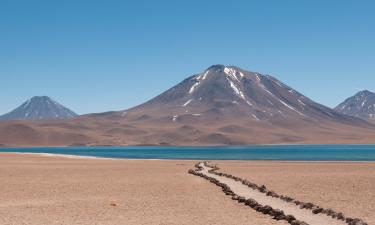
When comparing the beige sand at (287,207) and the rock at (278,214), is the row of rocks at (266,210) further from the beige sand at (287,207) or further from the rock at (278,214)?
the beige sand at (287,207)

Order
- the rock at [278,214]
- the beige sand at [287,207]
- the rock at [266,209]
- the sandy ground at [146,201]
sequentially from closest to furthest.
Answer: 1. the beige sand at [287,207]
2. the rock at [278,214]
3. the sandy ground at [146,201]
4. the rock at [266,209]

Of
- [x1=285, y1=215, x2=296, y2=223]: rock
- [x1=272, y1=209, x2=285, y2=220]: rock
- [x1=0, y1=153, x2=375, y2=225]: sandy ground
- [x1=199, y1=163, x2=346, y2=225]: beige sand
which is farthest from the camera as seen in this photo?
[x1=0, y1=153, x2=375, y2=225]: sandy ground

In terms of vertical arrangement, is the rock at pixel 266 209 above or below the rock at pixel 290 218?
above

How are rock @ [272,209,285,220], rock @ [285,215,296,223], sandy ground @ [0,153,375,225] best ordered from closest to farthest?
rock @ [285,215,296,223]
rock @ [272,209,285,220]
sandy ground @ [0,153,375,225]

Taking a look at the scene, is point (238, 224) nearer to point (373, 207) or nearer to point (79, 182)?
point (373, 207)

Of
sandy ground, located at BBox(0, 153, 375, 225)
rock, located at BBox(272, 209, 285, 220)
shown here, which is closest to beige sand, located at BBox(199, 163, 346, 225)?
rock, located at BBox(272, 209, 285, 220)

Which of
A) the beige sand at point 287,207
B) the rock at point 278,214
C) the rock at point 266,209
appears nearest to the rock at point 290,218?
the beige sand at point 287,207

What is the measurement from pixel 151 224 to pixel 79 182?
19487 millimetres

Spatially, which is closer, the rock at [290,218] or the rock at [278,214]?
the rock at [290,218]

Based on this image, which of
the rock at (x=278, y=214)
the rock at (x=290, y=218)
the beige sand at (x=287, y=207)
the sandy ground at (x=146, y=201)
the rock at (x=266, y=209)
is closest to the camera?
the beige sand at (x=287, y=207)

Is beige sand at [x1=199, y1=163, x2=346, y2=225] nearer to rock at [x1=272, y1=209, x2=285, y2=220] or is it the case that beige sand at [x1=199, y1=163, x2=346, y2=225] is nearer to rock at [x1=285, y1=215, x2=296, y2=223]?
rock at [x1=285, y1=215, x2=296, y2=223]

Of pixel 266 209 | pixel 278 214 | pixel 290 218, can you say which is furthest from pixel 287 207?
pixel 290 218

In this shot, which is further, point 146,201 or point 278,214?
point 146,201

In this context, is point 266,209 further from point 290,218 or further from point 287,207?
point 290,218
